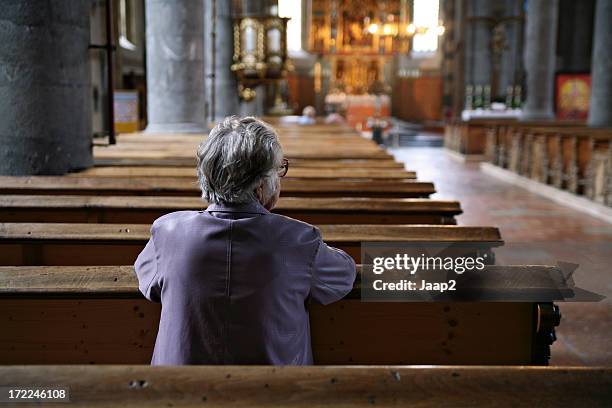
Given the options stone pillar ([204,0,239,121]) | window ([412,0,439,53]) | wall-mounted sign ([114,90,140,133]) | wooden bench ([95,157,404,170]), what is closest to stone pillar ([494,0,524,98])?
window ([412,0,439,53])

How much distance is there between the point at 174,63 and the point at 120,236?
7.49 meters

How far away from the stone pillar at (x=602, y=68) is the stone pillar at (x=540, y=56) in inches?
147

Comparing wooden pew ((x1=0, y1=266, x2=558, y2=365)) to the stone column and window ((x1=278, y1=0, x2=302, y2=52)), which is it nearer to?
the stone column

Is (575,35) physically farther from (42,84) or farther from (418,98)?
(42,84)

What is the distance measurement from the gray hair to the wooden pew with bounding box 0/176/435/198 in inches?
95.8

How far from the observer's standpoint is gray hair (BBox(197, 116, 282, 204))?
5.81 ft

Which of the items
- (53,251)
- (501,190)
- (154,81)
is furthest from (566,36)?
(53,251)

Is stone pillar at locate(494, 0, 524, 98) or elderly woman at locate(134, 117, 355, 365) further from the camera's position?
stone pillar at locate(494, 0, 524, 98)

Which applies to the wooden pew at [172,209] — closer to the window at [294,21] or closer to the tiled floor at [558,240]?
the tiled floor at [558,240]

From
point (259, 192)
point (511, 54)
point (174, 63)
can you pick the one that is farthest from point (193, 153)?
point (511, 54)

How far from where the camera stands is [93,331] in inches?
92.5

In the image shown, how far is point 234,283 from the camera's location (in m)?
1.75

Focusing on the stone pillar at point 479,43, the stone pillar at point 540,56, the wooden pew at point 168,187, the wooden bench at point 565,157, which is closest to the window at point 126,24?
the wooden bench at point 565,157

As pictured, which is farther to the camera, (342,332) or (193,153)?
(193,153)
